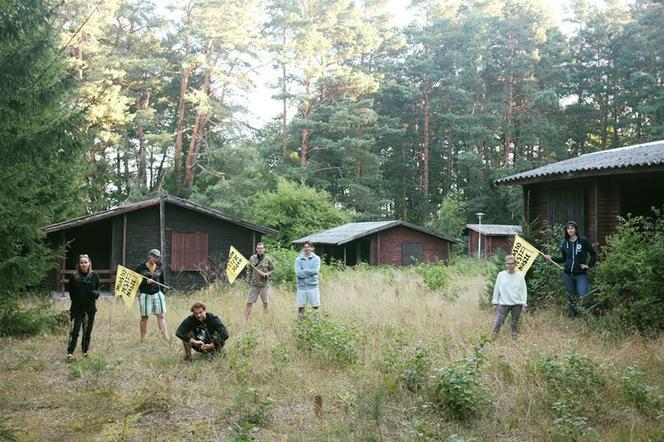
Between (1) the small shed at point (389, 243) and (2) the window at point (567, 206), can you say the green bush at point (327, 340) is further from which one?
(1) the small shed at point (389, 243)

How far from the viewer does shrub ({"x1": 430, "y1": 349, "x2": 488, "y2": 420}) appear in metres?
6.05

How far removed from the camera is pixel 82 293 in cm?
909

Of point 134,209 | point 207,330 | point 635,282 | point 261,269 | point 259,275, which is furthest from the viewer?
point 134,209

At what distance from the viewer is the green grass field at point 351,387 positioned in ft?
18.7

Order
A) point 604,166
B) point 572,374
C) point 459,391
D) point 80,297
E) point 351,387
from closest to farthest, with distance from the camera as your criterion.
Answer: point 459,391 → point 572,374 → point 351,387 → point 80,297 → point 604,166

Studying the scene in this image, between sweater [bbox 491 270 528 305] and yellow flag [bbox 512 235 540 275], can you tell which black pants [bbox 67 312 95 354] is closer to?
sweater [bbox 491 270 528 305]

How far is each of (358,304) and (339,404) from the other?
22.7ft

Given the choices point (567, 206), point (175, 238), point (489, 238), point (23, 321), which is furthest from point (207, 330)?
point (489, 238)

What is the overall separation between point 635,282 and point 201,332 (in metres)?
6.67

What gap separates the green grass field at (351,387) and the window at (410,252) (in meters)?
19.6

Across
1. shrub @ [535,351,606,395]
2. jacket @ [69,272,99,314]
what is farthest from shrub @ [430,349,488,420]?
jacket @ [69,272,99,314]

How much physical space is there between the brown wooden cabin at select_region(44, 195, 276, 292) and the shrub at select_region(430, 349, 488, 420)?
14.2 m

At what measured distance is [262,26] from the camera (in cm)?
4022

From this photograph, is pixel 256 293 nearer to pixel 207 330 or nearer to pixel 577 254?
pixel 207 330
